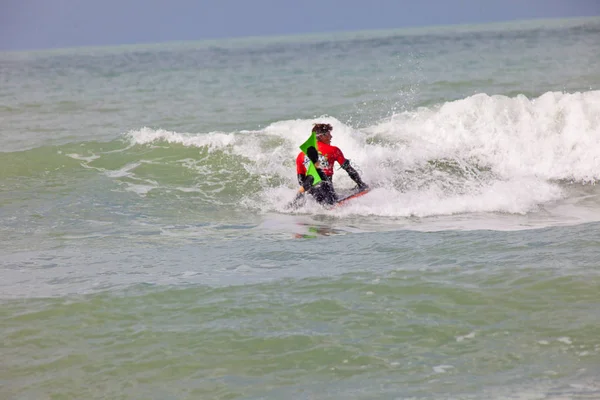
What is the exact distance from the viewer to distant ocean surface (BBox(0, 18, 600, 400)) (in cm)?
502

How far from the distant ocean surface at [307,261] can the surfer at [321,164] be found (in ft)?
1.13

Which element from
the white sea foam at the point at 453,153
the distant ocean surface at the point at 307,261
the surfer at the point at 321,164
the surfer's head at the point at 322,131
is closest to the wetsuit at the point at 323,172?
the surfer at the point at 321,164

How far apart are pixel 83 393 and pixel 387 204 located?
21.0ft

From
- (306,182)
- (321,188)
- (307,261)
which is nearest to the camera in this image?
(307,261)

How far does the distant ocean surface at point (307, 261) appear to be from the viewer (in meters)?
5.02

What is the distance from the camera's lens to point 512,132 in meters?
14.7

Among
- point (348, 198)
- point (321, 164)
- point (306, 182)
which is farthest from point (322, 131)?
point (348, 198)

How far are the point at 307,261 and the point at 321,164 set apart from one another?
3696 millimetres

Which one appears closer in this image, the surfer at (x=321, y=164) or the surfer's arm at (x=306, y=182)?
the surfer at (x=321, y=164)

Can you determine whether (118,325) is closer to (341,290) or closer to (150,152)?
(341,290)

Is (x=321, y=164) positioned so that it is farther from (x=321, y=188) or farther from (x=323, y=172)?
(x=321, y=188)

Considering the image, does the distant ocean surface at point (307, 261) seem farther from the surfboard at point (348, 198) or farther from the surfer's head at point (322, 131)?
the surfer's head at point (322, 131)

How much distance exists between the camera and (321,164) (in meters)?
11.1

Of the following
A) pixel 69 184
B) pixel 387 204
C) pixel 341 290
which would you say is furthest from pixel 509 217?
pixel 69 184
